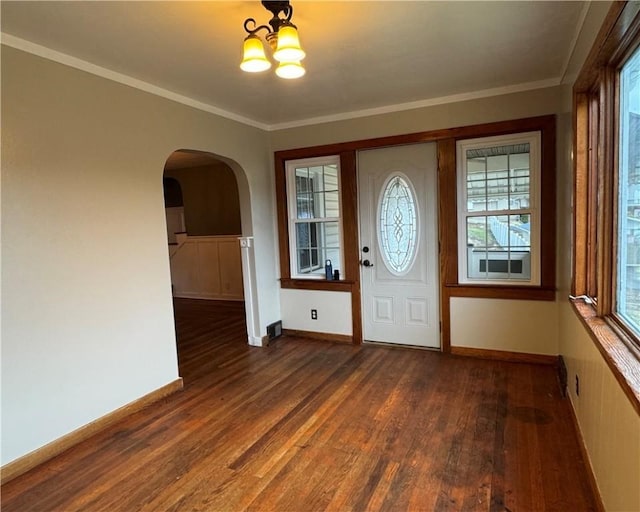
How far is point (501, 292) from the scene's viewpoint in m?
3.58

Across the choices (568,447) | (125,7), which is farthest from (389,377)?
(125,7)

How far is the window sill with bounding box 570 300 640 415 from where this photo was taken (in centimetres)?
129

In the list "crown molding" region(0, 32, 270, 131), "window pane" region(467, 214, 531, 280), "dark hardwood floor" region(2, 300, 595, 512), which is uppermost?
"crown molding" region(0, 32, 270, 131)

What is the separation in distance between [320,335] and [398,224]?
1.51m

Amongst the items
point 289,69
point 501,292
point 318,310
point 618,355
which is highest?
point 289,69

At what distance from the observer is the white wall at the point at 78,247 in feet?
7.26

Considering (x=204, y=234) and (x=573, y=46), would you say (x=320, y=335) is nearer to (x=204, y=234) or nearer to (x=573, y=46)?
(x=573, y=46)

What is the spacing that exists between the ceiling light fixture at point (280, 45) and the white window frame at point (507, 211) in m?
2.18

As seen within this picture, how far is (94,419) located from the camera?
8.57 feet

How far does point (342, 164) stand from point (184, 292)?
4669mm

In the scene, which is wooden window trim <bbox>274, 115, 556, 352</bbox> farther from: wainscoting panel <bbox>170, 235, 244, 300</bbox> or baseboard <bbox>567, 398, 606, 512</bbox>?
wainscoting panel <bbox>170, 235, 244, 300</bbox>

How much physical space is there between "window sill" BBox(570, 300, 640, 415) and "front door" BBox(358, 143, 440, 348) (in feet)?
6.29

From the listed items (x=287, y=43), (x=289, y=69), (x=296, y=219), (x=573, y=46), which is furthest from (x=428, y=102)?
(x=287, y=43)

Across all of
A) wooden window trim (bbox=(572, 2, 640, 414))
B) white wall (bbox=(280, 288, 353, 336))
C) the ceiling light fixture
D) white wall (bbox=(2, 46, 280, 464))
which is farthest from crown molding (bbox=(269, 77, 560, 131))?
the ceiling light fixture
